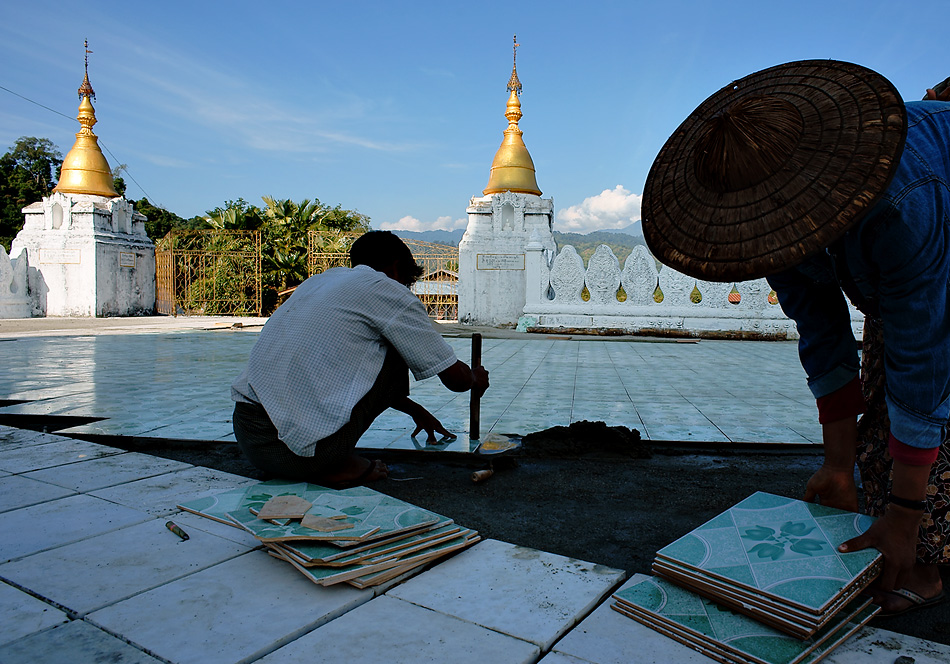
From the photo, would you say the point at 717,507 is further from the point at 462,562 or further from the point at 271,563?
the point at 271,563

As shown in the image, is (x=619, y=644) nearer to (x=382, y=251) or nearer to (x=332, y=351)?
(x=332, y=351)

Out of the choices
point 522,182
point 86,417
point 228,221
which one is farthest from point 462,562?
point 228,221

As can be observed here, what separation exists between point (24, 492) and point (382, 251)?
1.48 m

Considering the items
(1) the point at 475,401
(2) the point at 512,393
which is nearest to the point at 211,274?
(2) the point at 512,393

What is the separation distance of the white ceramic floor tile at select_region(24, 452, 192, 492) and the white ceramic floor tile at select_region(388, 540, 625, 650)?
1.39 meters

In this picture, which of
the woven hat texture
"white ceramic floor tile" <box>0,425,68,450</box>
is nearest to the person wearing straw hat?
the woven hat texture

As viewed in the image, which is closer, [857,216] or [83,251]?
[857,216]

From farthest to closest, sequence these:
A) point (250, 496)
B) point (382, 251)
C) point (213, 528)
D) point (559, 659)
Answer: point (382, 251) < point (250, 496) < point (213, 528) < point (559, 659)

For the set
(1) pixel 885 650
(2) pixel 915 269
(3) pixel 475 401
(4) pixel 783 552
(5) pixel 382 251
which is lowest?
(1) pixel 885 650

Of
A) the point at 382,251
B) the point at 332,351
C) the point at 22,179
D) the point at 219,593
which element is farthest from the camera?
the point at 22,179

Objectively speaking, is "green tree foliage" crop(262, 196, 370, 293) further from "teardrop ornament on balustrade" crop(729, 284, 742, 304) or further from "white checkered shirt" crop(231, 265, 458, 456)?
"white checkered shirt" crop(231, 265, 458, 456)

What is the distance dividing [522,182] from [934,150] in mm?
14472

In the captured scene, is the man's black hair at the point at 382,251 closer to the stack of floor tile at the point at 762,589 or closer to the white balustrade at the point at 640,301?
the stack of floor tile at the point at 762,589

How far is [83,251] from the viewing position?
17797 millimetres
